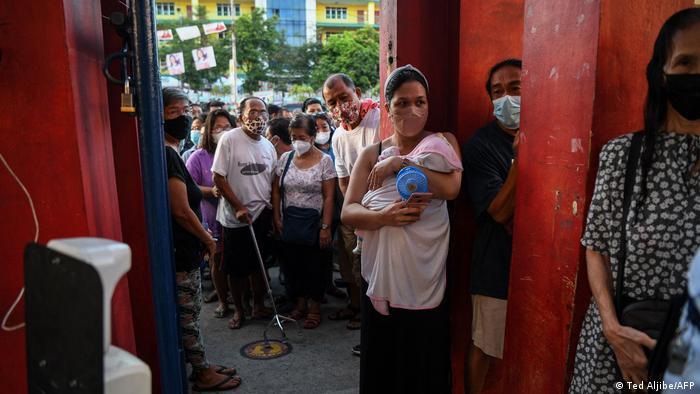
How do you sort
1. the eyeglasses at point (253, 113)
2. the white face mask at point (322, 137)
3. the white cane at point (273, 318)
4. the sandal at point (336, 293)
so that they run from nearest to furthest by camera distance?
1. the white cane at point (273, 318)
2. the eyeglasses at point (253, 113)
3. the sandal at point (336, 293)
4. the white face mask at point (322, 137)

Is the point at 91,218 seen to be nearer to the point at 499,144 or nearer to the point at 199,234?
the point at 199,234

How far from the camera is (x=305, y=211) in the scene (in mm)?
4363

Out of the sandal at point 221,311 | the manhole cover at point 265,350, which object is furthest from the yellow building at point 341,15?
the manhole cover at point 265,350

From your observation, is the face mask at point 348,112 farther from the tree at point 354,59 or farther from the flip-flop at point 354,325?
the tree at point 354,59

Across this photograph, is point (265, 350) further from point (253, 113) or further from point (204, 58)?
point (204, 58)

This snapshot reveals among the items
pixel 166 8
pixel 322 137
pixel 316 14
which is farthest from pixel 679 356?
pixel 316 14

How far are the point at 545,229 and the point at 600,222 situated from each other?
15.3 inches

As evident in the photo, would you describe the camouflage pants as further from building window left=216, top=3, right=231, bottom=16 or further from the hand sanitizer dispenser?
building window left=216, top=3, right=231, bottom=16

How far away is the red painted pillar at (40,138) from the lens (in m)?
1.85

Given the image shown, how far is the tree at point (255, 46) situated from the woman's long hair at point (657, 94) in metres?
29.2

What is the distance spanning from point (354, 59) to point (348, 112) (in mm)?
25798

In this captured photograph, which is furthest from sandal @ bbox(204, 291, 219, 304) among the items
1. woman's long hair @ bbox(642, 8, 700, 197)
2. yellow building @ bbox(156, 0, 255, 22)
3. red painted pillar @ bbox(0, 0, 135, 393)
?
yellow building @ bbox(156, 0, 255, 22)

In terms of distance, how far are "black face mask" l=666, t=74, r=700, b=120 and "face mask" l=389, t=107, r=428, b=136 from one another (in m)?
1.13

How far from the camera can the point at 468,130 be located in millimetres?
2799
